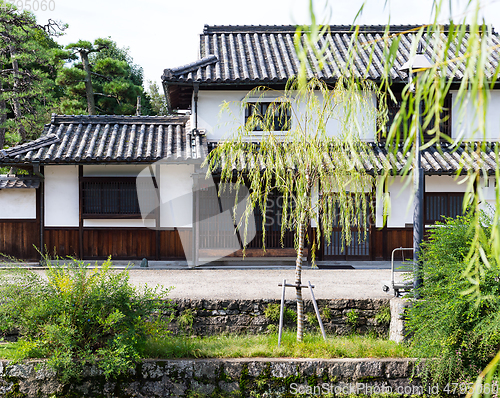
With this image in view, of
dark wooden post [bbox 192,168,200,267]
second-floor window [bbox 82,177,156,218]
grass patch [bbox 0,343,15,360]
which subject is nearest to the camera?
grass patch [bbox 0,343,15,360]

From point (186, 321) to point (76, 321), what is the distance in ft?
5.26

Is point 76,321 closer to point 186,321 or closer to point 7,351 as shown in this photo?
point 7,351

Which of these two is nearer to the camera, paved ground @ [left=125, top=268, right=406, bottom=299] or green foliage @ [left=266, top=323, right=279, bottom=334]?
green foliage @ [left=266, top=323, right=279, bottom=334]

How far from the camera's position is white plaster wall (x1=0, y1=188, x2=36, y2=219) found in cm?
1042

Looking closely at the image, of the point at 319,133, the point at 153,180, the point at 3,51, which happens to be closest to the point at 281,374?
the point at 319,133

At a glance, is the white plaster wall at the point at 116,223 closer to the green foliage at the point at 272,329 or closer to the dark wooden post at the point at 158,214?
the dark wooden post at the point at 158,214

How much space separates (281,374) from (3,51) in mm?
16807

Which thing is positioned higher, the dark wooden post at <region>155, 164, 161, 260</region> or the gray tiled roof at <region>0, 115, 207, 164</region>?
the gray tiled roof at <region>0, 115, 207, 164</region>

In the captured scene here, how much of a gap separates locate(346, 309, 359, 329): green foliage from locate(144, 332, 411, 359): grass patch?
1.55 feet

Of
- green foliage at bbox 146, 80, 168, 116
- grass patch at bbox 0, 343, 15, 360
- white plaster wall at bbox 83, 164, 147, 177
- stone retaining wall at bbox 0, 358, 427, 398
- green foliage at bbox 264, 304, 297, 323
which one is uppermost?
green foliage at bbox 146, 80, 168, 116

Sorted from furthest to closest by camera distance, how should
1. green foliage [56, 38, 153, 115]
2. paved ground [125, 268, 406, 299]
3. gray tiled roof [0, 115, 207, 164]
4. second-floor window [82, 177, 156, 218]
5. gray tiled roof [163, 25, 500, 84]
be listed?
green foliage [56, 38, 153, 115] → gray tiled roof [163, 25, 500, 84] → second-floor window [82, 177, 156, 218] → gray tiled roof [0, 115, 207, 164] → paved ground [125, 268, 406, 299]

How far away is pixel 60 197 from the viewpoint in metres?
10.5

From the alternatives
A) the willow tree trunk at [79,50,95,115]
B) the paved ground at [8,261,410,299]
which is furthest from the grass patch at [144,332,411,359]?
the willow tree trunk at [79,50,95,115]

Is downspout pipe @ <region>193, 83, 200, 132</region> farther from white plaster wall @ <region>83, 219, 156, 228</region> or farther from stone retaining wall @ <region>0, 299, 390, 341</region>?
stone retaining wall @ <region>0, 299, 390, 341</region>
